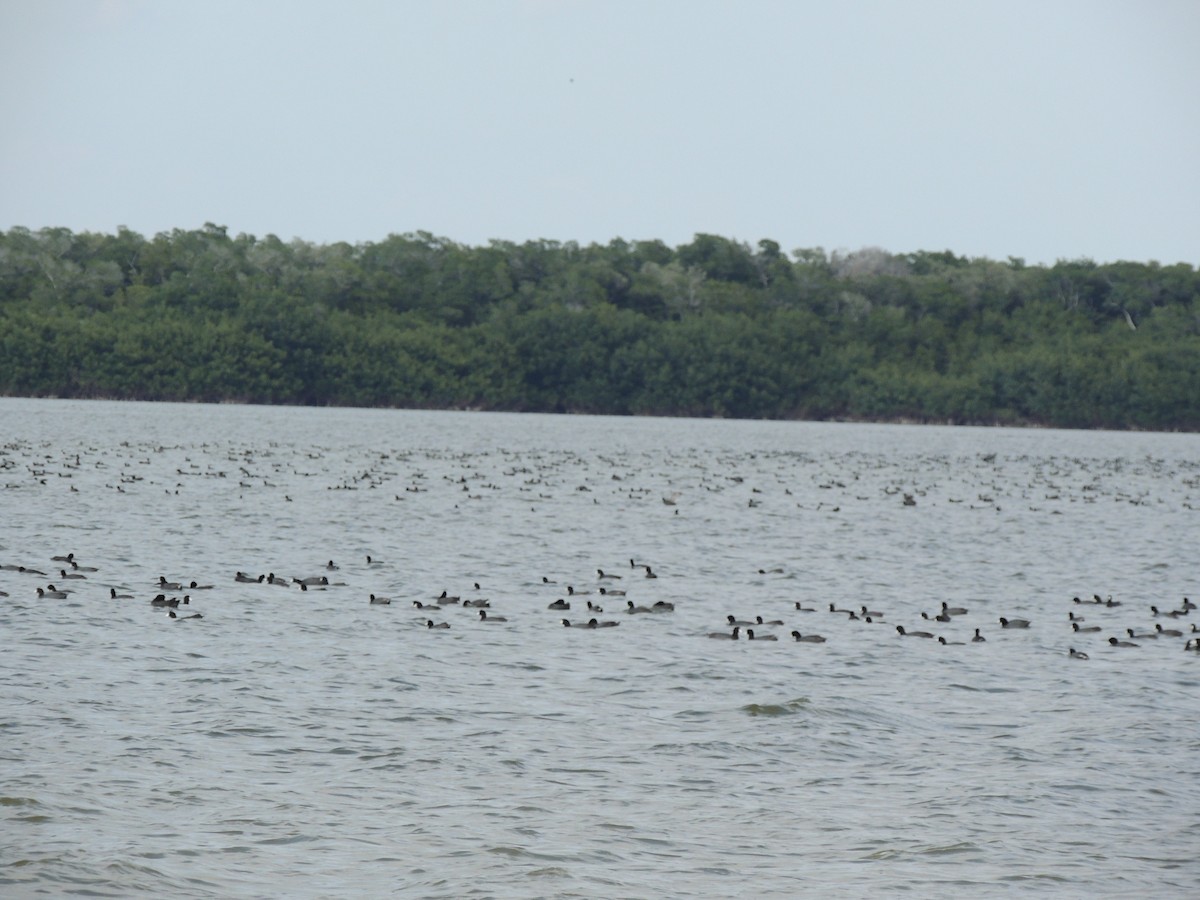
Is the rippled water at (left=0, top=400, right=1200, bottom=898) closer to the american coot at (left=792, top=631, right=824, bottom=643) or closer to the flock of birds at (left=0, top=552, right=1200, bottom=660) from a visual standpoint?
the flock of birds at (left=0, top=552, right=1200, bottom=660)

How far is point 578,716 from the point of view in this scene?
20.6 m

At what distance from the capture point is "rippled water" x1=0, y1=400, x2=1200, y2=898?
1453 centimetres

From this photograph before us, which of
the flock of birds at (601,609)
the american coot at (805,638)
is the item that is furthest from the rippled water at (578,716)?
the american coot at (805,638)

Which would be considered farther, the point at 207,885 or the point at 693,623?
the point at 693,623

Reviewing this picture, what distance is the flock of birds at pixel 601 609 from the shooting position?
28312mm

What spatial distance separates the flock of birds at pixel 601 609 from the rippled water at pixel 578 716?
251mm

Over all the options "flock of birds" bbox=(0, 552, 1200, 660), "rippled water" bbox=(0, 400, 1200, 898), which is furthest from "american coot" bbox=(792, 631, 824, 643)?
"rippled water" bbox=(0, 400, 1200, 898)

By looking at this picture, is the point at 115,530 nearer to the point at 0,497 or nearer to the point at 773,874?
the point at 0,497

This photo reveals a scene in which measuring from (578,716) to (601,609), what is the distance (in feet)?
33.2

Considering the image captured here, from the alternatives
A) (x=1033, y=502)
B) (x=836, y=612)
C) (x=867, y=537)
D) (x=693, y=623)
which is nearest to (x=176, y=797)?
(x=693, y=623)

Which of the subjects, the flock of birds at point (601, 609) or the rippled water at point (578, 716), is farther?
the flock of birds at point (601, 609)

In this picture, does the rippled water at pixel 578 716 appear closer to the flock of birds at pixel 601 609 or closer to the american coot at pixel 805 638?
the flock of birds at pixel 601 609

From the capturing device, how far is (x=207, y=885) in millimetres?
13453

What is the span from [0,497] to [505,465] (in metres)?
35.7
